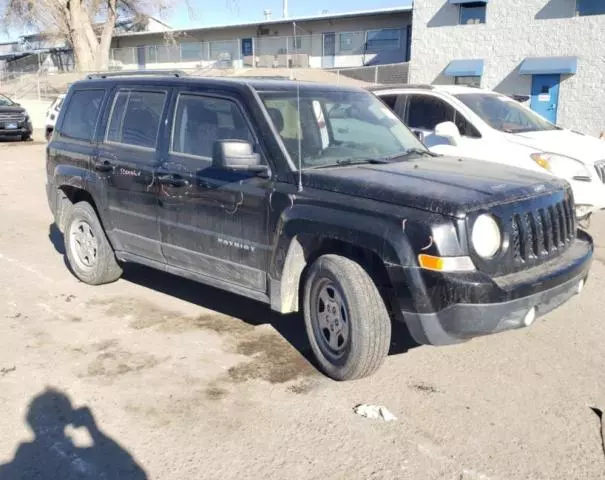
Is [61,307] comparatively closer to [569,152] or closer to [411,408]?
[411,408]

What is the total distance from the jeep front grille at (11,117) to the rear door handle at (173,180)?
60.9 feet

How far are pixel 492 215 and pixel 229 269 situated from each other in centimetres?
196

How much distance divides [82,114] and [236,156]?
2.66 meters

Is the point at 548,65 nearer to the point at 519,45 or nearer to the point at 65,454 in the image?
the point at 519,45

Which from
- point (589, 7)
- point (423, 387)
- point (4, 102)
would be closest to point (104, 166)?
point (423, 387)

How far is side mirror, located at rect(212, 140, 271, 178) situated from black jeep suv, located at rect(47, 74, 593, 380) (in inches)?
0.5

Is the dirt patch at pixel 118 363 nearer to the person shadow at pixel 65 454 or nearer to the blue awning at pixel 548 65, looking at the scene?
the person shadow at pixel 65 454

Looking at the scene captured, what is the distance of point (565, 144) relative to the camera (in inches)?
324

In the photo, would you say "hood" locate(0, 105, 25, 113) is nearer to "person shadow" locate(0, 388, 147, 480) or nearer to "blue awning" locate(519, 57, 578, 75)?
"blue awning" locate(519, 57, 578, 75)

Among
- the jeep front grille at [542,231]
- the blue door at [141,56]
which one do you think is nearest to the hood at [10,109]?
the jeep front grille at [542,231]

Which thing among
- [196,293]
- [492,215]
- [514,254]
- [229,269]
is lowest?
[196,293]

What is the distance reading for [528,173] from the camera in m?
4.59

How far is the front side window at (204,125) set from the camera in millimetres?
4746

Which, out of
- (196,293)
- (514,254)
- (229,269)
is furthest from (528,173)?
(196,293)
